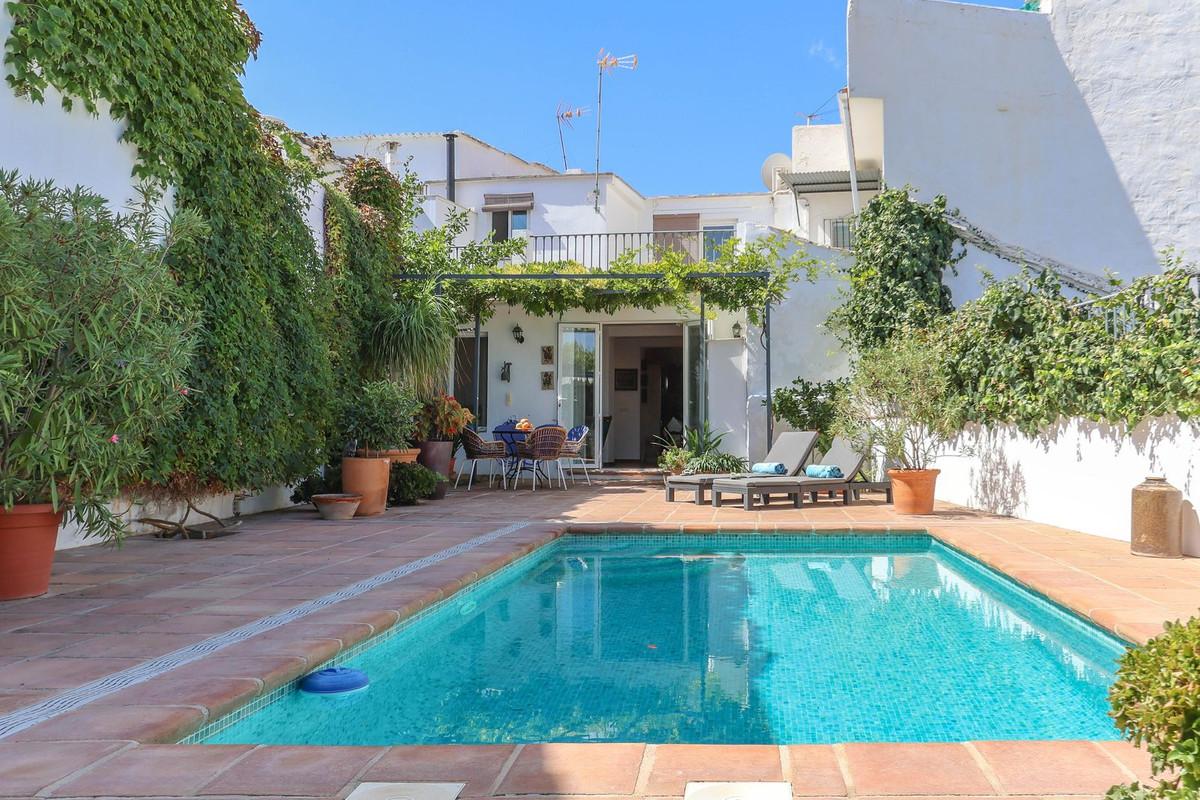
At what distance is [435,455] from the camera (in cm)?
1053

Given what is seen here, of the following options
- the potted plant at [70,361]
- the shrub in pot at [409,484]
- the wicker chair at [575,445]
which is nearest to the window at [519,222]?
the wicker chair at [575,445]

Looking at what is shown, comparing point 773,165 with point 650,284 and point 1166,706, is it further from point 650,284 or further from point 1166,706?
point 1166,706

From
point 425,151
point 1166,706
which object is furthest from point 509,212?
point 1166,706

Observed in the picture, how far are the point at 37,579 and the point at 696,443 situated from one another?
868cm

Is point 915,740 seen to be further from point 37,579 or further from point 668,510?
point 668,510

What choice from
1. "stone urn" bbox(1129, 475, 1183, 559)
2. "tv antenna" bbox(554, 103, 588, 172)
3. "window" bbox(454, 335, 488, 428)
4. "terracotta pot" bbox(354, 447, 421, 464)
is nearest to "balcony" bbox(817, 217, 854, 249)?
"window" bbox(454, 335, 488, 428)

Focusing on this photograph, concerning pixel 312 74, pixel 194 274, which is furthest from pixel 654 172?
pixel 194 274

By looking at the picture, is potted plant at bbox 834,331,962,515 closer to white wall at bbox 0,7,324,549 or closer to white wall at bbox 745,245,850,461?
white wall at bbox 745,245,850,461

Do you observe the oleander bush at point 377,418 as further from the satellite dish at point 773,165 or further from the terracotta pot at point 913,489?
the satellite dish at point 773,165

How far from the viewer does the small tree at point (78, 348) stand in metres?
3.90

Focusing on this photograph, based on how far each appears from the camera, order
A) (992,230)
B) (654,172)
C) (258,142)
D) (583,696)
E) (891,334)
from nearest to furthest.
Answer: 1. (583,696)
2. (258,142)
3. (891,334)
4. (992,230)
5. (654,172)

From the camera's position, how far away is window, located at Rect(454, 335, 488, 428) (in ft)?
47.3

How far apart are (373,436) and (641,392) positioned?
973 centimetres

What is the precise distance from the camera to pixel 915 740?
3055mm
